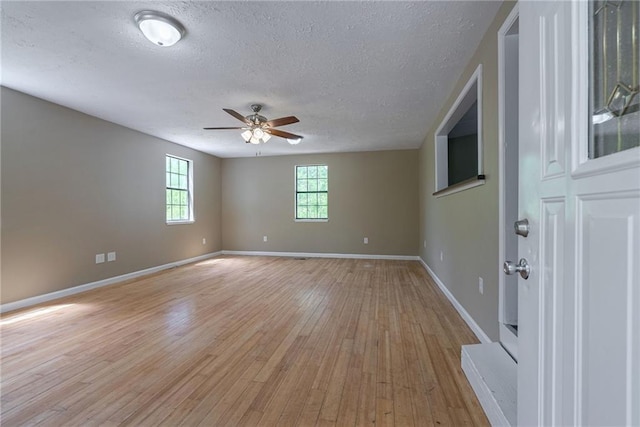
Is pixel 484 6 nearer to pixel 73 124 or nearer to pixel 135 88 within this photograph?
pixel 135 88

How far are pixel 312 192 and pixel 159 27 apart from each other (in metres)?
4.76

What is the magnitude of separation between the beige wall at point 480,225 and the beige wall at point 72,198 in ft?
15.2

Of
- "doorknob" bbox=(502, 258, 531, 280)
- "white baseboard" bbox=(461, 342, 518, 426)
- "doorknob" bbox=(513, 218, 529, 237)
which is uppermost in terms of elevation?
"doorknob" bbox=(513, 218, 529, 237)

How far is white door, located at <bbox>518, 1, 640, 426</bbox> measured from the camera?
52 cm

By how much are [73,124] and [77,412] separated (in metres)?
Result: 3.61

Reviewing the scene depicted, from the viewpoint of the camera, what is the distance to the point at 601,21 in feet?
2.08

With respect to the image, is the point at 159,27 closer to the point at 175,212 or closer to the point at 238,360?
the point at 238,360

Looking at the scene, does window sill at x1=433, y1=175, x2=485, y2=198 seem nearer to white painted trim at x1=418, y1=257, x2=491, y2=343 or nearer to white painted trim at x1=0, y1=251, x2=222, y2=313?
white painted trim at x1=418, y1=257, x2=491, y2=343

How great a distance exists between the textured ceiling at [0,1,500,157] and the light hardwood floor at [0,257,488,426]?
2339 millimetres

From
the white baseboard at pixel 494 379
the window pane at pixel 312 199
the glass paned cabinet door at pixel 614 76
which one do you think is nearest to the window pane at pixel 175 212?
the window pane at pixel 312 199

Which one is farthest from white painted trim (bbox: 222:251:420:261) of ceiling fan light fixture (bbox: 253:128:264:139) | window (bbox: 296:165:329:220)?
ceiling fan light fixture (bbox: 253:128:264:139)

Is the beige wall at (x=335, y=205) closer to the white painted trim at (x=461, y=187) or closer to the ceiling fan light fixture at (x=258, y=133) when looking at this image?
the white painted trim at (x=461, y=187)

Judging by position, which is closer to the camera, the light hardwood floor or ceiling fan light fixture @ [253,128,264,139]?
the light hardwood floor

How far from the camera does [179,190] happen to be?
5.55 metres
